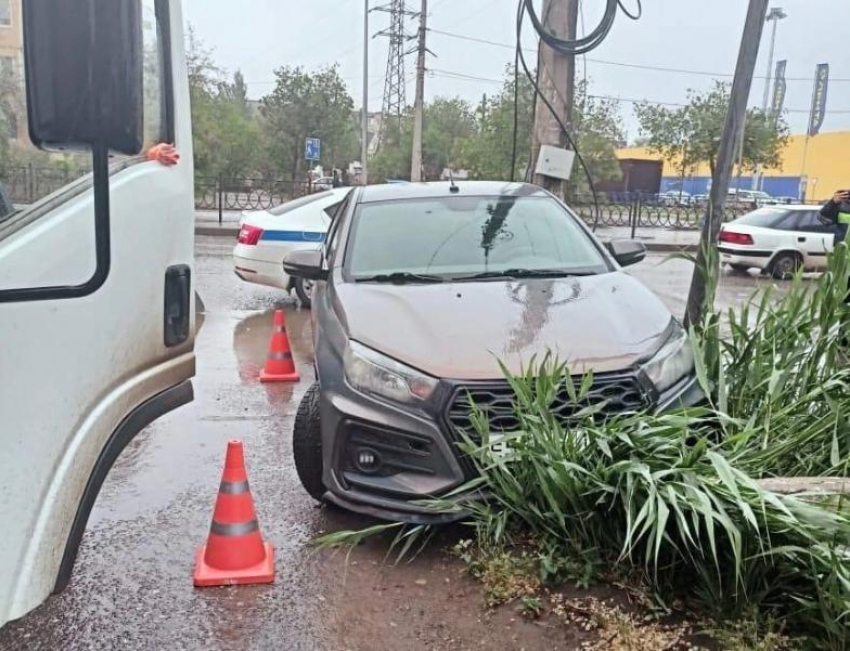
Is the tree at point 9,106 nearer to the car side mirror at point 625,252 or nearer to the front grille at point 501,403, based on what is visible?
the front grille at point 501,403

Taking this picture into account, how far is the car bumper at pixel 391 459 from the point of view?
3.21 metres

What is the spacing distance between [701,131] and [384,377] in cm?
3295

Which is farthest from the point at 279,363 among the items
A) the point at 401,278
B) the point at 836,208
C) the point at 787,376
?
the point at 836,208

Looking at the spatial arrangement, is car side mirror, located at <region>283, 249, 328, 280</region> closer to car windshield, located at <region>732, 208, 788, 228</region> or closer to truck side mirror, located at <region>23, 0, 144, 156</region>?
truck side mirror, located at <region>23, 0, 144, 156</region>

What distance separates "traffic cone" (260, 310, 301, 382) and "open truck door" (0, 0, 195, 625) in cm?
409

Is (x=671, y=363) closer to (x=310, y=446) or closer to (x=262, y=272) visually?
(x=310, y=446)

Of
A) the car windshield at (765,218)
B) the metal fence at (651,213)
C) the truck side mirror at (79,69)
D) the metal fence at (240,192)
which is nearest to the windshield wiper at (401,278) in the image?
the truck side mirror at (79,69)

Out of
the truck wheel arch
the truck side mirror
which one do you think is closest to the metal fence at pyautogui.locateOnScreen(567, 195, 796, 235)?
the truck wheel arch

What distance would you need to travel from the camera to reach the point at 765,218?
1470cm

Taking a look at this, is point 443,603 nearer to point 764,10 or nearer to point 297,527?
point 297,527

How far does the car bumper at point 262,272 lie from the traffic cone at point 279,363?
284 cm

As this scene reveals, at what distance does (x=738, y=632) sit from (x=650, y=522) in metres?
0.52

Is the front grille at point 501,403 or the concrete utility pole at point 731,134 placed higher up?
the concrete utility pole at point 731,134

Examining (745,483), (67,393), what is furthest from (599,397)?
(67,393)
